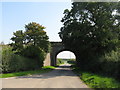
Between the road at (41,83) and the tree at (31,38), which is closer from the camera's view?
the road at (41,83)

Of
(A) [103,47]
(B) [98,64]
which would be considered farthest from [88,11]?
(B) [98,64]

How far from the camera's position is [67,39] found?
3062 cm

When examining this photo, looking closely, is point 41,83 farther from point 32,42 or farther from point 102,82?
point 32,42

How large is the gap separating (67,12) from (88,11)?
4.33m

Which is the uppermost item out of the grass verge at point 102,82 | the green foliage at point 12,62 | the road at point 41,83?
the green foliage at point 12,62

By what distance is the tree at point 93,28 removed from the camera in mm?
27500

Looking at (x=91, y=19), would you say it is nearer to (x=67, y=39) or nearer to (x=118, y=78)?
(x=67, y=39)

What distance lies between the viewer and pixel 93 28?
28.4m

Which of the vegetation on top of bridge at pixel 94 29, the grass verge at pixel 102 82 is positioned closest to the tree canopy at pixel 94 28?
the vegetation on top of bridge at pixel 94 29

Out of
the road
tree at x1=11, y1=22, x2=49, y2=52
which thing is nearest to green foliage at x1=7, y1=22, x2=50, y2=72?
tree at x1=11, y1=22, x2=49, y2=52

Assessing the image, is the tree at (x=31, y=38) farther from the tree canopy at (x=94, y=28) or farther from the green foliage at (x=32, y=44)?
the tree canopy at (x=94, y=28)

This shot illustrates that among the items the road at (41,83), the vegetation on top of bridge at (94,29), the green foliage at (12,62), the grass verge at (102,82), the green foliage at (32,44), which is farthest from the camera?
the green foliage at (32,44)

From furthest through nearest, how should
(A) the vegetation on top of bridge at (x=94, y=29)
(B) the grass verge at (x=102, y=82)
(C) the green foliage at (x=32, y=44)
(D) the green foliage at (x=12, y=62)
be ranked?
(C) the green foliage at (x=32, y=44)
(A) the vegetation on top of bridge at (x=94, y=29)
(D) the green foliage at (x=12, y=62)
(B) the grass verge at (x=102, y=82)

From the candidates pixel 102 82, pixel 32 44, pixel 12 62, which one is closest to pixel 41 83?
pixel 102 82
